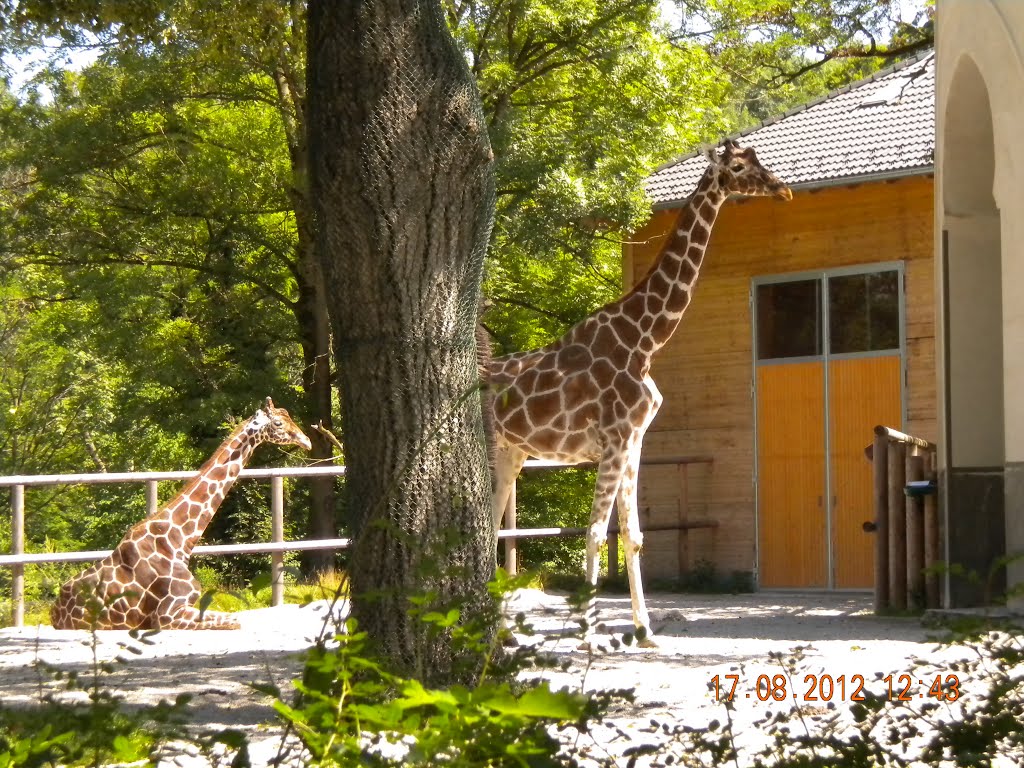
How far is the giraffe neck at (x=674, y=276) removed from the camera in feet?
31.8

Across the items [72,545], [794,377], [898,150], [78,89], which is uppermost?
[78,89]

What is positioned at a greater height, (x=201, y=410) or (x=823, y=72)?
(x=823, y=72)

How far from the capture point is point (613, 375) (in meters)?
9.52

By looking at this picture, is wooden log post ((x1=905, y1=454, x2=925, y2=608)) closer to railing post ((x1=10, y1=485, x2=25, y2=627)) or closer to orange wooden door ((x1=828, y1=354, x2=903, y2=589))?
orange wooden door ((x1=828, y1=354, x2=903, y2=589))

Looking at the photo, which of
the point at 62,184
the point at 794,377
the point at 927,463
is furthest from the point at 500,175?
the point at 927,463

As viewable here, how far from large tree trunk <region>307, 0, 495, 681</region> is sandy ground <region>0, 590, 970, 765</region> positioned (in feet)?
1.92

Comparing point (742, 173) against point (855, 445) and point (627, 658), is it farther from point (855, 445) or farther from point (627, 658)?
point (855, 445)

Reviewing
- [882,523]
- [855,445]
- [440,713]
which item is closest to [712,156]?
[882,523]

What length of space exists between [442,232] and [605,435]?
3935 millimetres

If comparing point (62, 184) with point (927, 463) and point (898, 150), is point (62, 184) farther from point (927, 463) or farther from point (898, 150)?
point (927, 463)

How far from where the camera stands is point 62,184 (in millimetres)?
17531

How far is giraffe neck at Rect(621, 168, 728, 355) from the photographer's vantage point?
969 centimetres

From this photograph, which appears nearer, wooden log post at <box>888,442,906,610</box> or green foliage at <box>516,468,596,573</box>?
wooden log post at <box>888,442,906,610</box>

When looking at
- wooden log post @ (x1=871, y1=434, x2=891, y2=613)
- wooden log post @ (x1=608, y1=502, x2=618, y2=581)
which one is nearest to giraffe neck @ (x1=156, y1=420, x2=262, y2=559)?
wooden log post @ (x1=608, y1=502, x2=618, y2=581)
